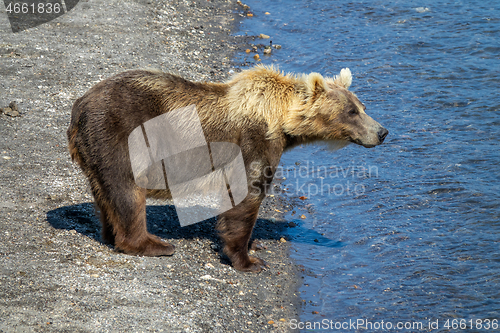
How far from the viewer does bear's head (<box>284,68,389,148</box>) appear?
616cm

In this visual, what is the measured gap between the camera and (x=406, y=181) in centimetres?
848

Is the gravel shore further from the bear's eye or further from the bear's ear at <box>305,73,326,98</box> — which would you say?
the bear's ear at <box>305,73,326,98</box>

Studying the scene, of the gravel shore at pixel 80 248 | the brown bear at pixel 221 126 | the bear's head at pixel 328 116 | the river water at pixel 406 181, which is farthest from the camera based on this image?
the bear's head at pixel 328 116

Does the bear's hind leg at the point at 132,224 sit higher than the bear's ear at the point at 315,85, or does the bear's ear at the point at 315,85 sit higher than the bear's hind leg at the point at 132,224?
the bear's ear at the point at 315,85

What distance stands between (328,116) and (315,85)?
0.43 m

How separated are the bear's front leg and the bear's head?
104 centimetres

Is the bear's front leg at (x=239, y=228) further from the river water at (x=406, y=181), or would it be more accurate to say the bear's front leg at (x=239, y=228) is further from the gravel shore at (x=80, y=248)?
the river water at (x=406, y=181)

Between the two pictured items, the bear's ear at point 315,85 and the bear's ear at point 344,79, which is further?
the bear's ear at point 344,79

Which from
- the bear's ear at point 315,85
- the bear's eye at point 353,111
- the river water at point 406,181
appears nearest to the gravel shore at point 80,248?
the river water at point 406,181

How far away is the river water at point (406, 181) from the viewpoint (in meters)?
6.04

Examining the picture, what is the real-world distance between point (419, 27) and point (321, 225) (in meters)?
9.03

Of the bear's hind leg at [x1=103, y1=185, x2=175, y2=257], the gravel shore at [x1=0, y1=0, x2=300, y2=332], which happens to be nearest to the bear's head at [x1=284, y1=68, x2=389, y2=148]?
the gravel shore at [x1=0, y1=0, x2=300, y2=332]

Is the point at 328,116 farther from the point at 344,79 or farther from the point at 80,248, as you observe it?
the point at 80,248

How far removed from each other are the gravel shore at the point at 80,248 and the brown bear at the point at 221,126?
413mm
